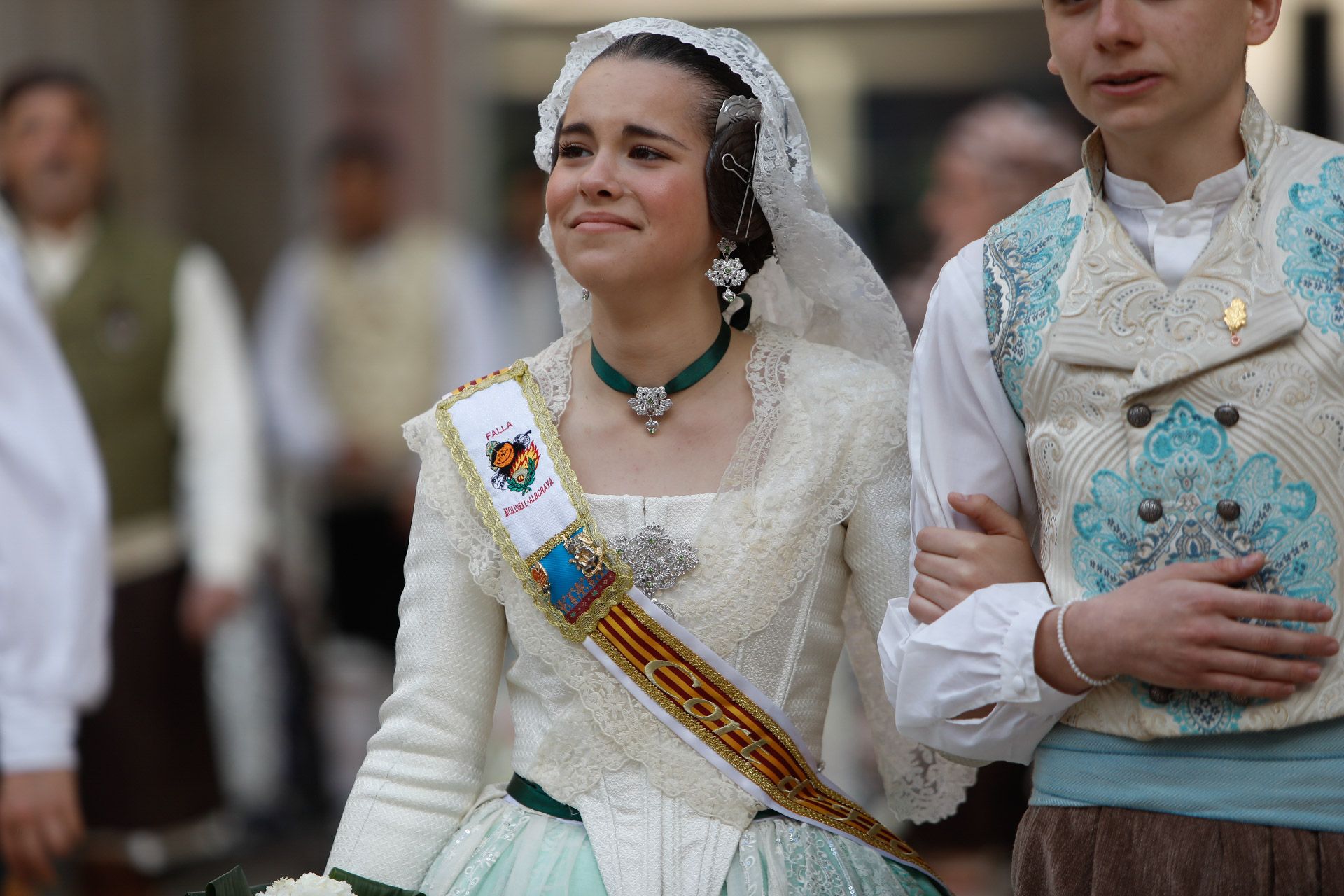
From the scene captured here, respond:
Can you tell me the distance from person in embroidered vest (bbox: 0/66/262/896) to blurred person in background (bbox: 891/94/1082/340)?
2.39 m

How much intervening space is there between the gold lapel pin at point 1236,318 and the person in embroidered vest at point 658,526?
696 mm

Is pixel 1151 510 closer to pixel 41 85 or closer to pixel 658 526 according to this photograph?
pixel 658 526

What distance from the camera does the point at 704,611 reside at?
9.05ft

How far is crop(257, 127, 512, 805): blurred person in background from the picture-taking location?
295 inches

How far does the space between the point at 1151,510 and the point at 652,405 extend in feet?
2.99

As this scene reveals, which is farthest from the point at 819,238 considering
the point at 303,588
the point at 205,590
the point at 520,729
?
the point at 303,588

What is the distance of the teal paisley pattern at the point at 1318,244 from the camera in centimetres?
221

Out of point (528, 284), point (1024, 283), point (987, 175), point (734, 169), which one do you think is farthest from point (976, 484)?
point (528, 284)

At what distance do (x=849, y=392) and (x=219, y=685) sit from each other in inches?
174

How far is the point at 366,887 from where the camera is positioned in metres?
2.73

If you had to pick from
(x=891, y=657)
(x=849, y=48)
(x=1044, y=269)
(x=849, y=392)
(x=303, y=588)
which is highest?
(x=849, y=48)

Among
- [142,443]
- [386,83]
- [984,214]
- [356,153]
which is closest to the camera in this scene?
[984,214]

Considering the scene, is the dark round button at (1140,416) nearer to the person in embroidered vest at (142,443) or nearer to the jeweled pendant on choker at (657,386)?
the jeweled pendant on choker at (657,386)

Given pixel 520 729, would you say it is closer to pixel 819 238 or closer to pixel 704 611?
pixel 704 611
